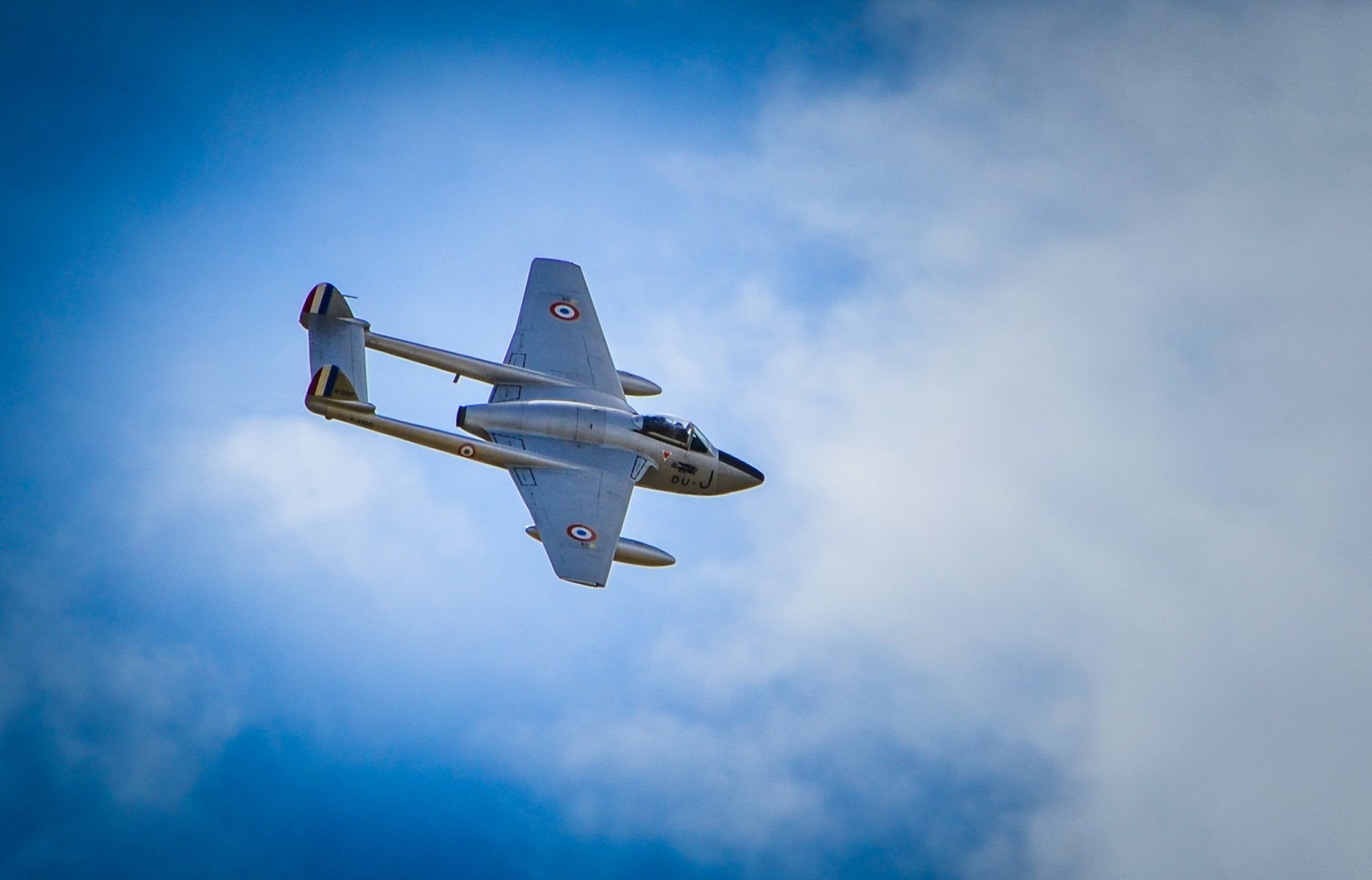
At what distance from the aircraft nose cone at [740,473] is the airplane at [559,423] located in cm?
4

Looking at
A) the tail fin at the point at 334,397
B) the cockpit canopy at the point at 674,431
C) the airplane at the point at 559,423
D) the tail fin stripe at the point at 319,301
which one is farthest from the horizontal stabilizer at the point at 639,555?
the tail fin stripe at the point at 319,301

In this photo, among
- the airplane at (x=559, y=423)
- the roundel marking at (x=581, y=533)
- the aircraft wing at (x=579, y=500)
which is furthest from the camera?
the airplane at (x=559, y=423)

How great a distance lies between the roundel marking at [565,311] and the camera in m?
50.3

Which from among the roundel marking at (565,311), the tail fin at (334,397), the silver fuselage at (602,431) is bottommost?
the tail fin at (334,397)

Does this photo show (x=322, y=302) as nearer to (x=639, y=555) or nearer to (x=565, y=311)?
(x=565, y=311)

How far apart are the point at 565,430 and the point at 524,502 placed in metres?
3.66

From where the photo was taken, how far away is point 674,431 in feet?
155

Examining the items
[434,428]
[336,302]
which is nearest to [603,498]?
[434,428]

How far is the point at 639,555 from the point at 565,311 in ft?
39.6

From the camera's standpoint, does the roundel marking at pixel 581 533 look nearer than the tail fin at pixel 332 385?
Yes

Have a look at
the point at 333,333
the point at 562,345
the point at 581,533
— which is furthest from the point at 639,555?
the point at 333,333

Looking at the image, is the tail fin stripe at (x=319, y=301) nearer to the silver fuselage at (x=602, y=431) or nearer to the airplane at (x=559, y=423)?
the airplane at (x=559, y=423)

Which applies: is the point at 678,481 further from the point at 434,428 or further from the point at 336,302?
the point at 336,302

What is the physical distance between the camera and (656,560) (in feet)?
145
